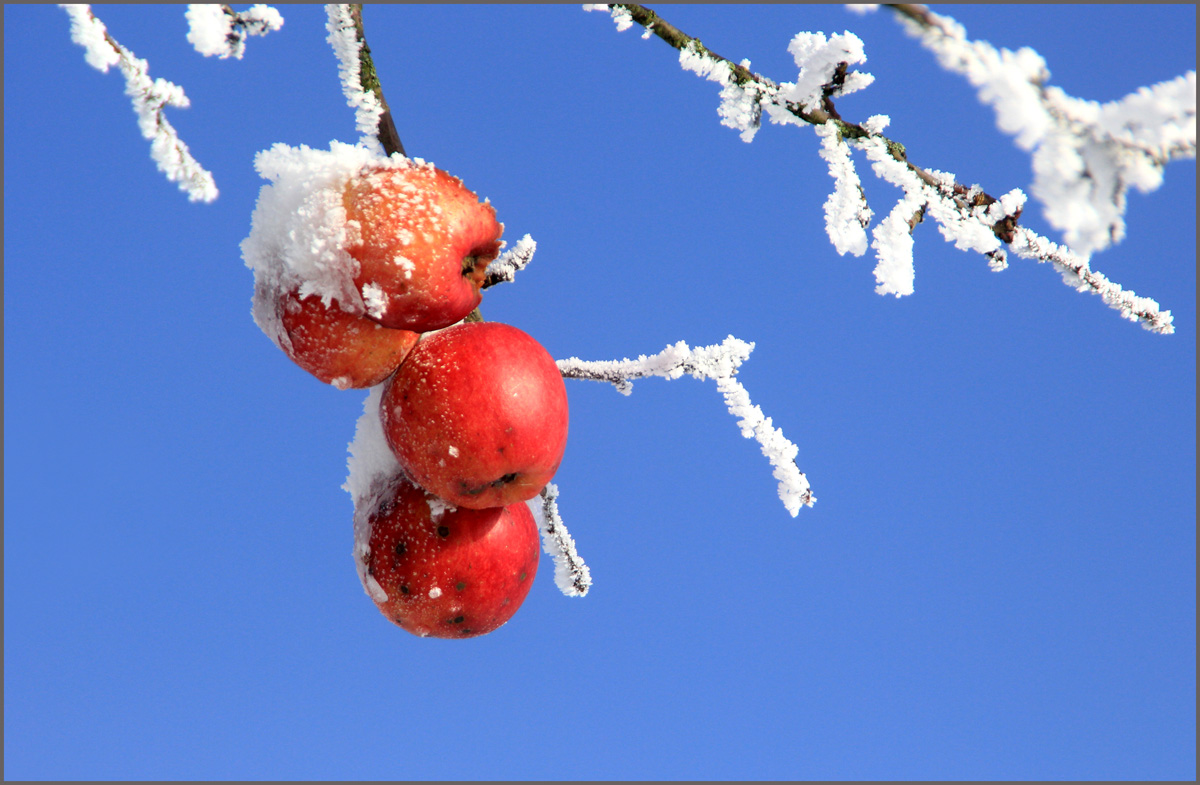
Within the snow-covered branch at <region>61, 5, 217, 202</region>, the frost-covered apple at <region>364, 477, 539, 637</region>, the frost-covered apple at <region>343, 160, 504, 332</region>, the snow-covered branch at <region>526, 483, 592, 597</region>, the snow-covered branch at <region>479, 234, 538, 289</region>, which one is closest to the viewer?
the snow-covered branch at <region>61, 5, 217, 202</region>

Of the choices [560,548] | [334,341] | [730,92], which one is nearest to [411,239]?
[334,341]

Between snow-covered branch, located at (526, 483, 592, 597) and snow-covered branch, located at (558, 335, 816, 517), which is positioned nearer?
snow-covered branch, located at (558, 335, 816, 517)

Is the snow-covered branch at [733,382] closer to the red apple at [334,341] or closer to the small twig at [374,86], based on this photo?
the red apple at [334,341]

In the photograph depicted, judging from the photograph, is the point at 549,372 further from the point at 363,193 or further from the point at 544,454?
the point at 363,193

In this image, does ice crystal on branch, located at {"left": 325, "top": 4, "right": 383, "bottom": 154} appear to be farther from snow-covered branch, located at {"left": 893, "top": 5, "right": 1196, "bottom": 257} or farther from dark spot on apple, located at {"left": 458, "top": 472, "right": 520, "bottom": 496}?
snow-covered branch, located at {"left": 893, "top": 5, "right": 1196, "bottom": 257}

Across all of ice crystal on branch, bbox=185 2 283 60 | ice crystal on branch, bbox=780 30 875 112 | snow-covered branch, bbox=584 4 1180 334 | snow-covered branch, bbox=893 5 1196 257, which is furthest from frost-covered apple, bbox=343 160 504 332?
snow-covered branch, bbox=893 5 1196 257

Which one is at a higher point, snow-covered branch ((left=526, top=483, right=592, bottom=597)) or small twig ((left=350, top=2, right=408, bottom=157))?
small twig ((left=350, top=2, right=408, bottom=157))

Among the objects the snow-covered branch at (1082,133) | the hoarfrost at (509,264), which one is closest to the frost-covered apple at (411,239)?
the hoarfrost at (509,264)

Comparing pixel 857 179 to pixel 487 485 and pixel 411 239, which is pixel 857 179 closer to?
pixel 411 239
